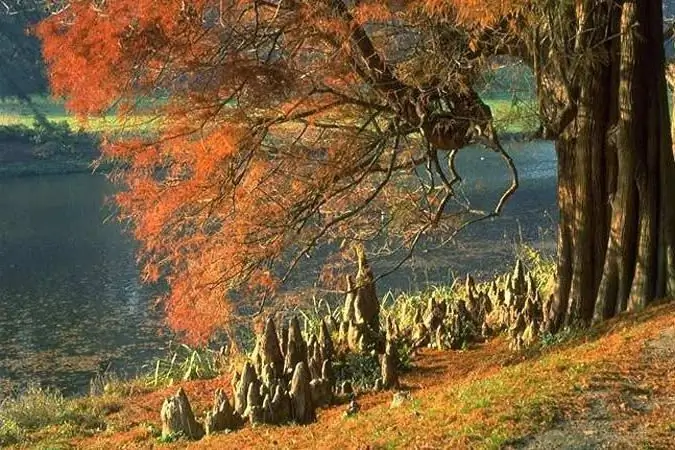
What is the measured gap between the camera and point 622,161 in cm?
778

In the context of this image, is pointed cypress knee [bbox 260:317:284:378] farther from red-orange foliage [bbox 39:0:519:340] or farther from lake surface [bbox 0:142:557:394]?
lake surface [bbox 0:142:557:394]

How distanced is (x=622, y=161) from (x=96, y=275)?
51.4 ft

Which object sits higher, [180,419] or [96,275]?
[180,419]

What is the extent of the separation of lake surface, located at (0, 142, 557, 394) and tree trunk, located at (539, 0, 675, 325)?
13.8 feet

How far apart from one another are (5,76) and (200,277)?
54.6m

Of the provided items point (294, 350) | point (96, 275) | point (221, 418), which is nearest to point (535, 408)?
point (221, 418)

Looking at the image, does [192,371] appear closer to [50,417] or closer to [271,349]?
[50,417]

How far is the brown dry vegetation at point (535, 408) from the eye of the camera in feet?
15.6

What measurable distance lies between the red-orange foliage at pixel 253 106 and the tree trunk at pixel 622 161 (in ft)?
3.12

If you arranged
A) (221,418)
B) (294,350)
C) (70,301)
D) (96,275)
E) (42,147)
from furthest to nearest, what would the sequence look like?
1. (42,147)
2. (96,275)
3. (70,301)
4. (294,350)
5. (221,418)

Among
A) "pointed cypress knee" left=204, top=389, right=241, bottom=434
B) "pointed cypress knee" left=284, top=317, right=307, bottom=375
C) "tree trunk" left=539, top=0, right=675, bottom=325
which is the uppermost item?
"tree trunk" left=539, top=0, right=675, bottom=325

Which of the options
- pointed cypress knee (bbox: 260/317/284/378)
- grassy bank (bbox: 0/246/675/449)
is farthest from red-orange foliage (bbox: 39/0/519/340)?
grassy bank (bbox: 0/246/675/449)

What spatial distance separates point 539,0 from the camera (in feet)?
23.4

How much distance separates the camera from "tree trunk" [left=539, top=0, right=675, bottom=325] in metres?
7.70
